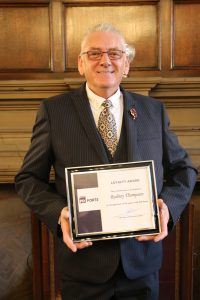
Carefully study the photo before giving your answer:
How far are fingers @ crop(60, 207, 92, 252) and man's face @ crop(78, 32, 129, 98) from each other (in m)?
0.39

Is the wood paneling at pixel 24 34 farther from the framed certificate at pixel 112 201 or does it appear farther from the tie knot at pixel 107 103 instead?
the framed certificate at pixel 112 201

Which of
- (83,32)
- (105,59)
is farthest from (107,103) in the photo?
(83,32)

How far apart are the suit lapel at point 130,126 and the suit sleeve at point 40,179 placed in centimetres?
24

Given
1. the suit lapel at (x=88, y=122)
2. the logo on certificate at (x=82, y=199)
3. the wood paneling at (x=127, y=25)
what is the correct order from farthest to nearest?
the wood paneling at (x=127, y=25) → the suit lapel at (x=88, y=122) → the logo on certificate at (x=82, y=199)

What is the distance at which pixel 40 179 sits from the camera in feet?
3.37

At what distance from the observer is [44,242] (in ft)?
4.29

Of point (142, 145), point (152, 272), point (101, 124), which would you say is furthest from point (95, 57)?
point (152, 272)

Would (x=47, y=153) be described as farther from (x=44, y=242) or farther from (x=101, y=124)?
(x=44, y=242)

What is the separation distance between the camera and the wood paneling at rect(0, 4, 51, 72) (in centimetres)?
167

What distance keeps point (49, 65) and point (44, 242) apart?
904 mm

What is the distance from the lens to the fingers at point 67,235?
2.79 ft

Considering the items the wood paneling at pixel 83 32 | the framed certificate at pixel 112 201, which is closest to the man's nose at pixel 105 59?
the framed certificate at pixel 112 201

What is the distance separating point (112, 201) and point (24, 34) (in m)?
1.17

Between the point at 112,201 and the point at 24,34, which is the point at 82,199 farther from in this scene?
the point at 24,34
